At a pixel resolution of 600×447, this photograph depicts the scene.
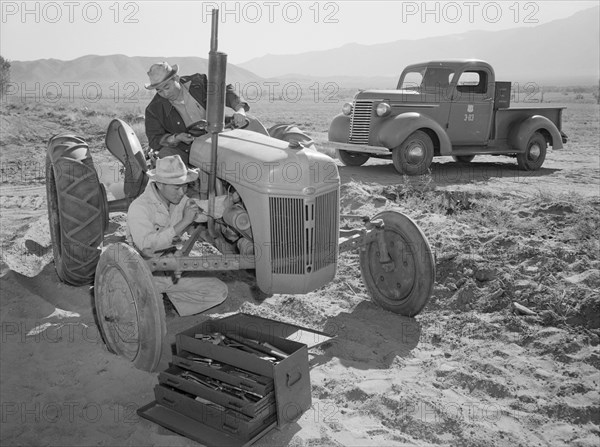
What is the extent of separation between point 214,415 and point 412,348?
77.7 inches

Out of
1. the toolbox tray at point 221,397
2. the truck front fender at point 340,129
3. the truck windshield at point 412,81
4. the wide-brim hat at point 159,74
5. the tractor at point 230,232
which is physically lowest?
the toolbox tray at point 221,397

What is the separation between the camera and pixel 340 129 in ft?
40.5

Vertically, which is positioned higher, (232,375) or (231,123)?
(231,123)

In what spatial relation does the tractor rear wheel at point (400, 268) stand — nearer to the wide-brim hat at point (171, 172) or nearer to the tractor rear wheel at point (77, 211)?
the wide-brim hat at point (171, 172)

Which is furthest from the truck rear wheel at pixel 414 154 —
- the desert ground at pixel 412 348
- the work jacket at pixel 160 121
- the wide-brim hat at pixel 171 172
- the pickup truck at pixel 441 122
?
the wide-brim hat at pixel 171 172

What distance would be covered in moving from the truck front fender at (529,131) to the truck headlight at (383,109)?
2.96 metres

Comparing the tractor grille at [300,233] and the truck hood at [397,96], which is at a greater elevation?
the truck hood at [397,96]

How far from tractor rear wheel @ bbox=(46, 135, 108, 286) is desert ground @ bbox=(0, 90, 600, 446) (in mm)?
420

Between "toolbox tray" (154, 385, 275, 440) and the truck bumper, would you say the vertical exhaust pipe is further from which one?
the truck bumper

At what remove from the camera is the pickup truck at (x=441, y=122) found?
11.6 m

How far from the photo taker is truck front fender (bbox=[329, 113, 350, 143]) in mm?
12258

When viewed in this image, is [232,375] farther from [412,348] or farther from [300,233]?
[412,348]

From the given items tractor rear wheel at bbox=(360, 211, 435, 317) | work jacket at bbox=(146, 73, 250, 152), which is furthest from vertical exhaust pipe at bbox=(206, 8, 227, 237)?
tractor rear wheel at bbox=(360, 211, 435, 317)

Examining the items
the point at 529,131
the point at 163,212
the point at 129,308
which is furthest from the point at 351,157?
the point at 129,308
